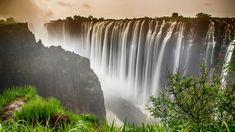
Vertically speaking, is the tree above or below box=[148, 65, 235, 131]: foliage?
above

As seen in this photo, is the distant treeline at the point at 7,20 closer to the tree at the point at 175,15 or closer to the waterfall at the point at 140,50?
the waterfall at the point at 140,50

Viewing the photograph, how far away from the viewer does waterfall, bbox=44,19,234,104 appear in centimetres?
3459

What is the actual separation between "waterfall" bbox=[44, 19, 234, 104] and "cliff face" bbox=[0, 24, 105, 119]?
228 inches

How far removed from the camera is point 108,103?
4812 cm

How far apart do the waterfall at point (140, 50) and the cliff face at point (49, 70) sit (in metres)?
5.79

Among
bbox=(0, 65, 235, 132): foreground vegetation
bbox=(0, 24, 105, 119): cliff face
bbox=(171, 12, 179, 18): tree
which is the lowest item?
bbox=(0, 24, 105, 119): cliff face

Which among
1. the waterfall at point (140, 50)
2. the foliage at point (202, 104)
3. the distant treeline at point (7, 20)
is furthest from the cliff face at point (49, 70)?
the foliage at point (202, 104)

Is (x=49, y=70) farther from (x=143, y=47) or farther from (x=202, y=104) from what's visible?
(x=202, y=104)

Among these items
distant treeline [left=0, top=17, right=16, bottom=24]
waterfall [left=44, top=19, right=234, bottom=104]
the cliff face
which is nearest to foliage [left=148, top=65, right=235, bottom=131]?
waterfall [left=44, top=19, right=234, bottom=104]

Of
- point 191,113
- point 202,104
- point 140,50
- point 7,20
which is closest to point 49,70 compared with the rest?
point 7,20

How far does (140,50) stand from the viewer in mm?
41750

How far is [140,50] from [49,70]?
32.0 feet

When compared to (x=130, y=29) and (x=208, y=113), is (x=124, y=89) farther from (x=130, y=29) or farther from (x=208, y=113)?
(x=208, y=113)

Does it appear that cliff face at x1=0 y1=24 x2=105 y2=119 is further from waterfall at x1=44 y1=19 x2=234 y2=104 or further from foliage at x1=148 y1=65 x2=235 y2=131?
foliage at x1=148 y1=65 x2=235 y2=131
